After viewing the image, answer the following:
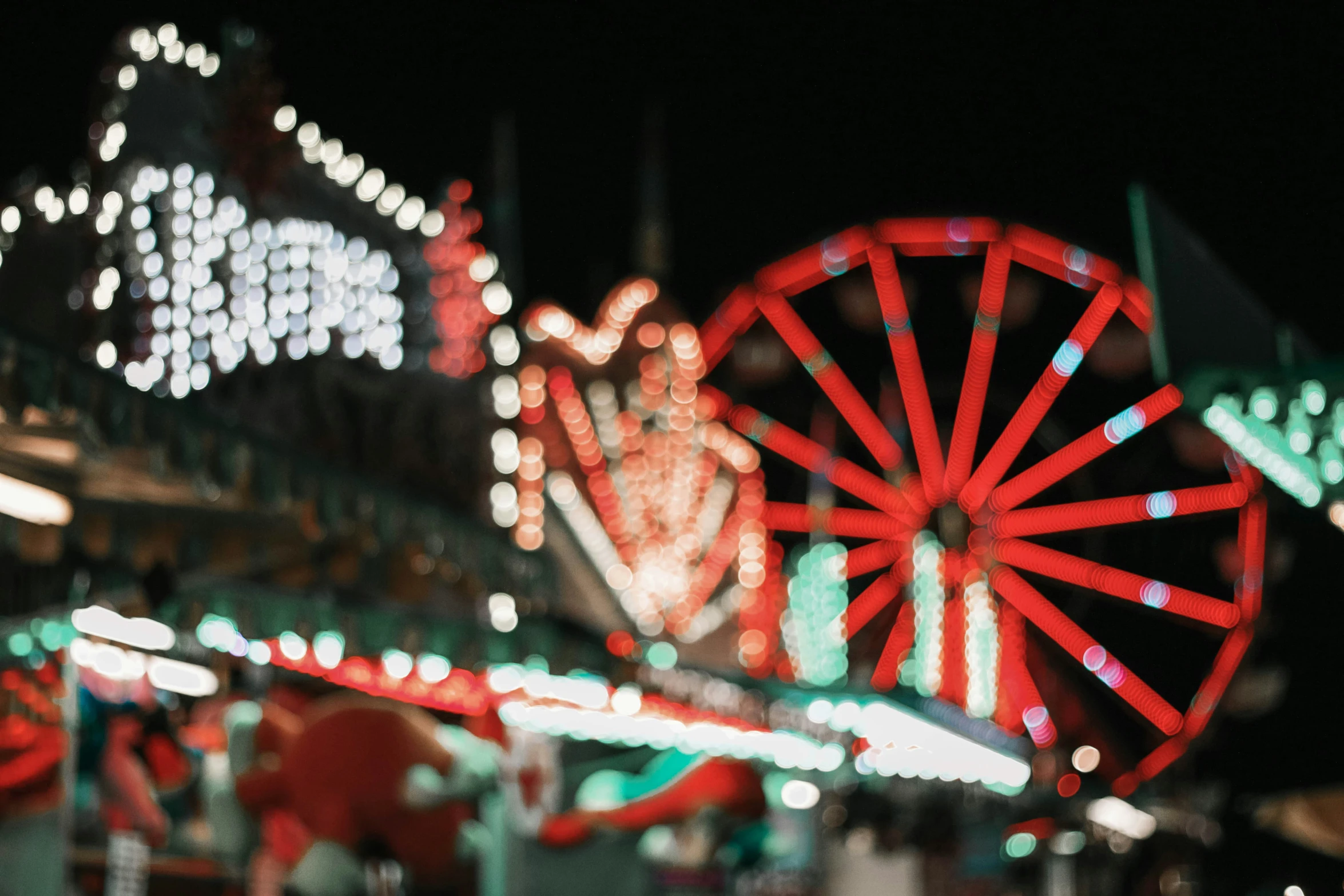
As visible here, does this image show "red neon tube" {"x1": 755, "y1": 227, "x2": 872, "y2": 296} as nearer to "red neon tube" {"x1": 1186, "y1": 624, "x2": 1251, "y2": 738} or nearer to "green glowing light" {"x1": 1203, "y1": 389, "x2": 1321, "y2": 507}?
"red neon tube" {"x1": 1186, "y1": 624, "x2": 1251, "y2": 738}

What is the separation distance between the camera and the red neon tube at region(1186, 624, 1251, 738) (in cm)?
1734

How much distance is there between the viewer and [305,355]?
880cm

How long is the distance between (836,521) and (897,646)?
1814 mm

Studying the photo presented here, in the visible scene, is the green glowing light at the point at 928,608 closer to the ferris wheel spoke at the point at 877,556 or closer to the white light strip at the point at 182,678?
the ferris wheel spoke at the point at 877,556

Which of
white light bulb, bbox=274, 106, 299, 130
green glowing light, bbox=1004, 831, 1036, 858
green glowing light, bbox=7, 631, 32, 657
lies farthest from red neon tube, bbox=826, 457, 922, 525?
green glowing light, bbox=7, 631, 32, 657

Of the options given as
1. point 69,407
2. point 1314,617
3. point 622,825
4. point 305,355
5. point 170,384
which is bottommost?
point 622,825

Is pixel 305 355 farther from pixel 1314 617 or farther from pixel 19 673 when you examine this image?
pixel 1314 617

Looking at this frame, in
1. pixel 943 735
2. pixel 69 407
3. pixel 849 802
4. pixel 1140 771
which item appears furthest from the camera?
pixel 1140 771

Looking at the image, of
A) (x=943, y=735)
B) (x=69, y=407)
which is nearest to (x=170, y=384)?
(x=69, y=407)

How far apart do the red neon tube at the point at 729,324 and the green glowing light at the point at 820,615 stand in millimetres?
2808

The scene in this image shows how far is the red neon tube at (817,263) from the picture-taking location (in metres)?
18.6

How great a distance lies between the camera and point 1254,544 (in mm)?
16594

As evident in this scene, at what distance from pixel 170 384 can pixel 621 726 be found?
4.37 metres

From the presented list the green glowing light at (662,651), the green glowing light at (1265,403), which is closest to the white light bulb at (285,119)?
the green glowing light at (662,651)
